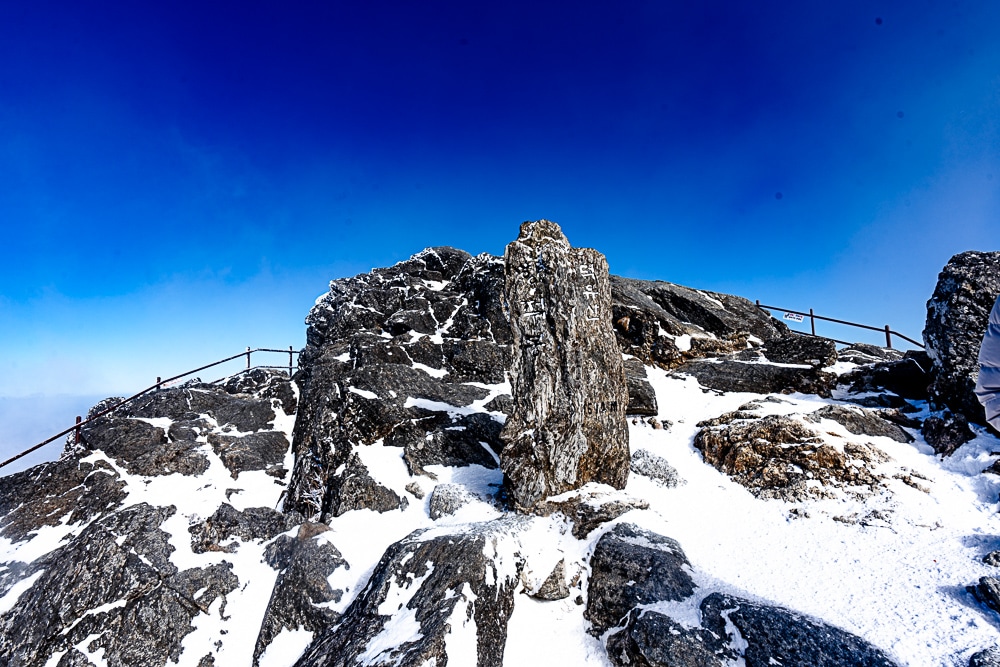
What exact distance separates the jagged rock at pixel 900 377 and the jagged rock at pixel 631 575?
9351 mm

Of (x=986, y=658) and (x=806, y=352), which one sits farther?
(x=806, y=352)

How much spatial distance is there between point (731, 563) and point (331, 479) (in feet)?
30.5

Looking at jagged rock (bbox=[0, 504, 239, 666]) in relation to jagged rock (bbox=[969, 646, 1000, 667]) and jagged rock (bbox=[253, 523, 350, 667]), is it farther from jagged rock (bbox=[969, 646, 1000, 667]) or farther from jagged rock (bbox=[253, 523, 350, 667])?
jagged rock (bbox=[969, 646, 1000, 667])

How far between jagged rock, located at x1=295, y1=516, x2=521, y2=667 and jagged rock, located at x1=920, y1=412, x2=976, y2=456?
9595 mm

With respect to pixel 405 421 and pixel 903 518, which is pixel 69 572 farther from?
pixel 903 518

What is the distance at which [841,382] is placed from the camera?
13664 millimetres

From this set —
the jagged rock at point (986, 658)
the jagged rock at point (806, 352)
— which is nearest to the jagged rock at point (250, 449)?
the jagged rock at point (986, 658)

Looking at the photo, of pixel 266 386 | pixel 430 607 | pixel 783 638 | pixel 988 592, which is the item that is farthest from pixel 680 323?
pixel 266 386

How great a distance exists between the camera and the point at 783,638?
5.72 meters

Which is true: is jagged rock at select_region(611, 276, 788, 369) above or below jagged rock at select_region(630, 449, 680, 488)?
above

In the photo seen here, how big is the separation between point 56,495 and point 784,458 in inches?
686

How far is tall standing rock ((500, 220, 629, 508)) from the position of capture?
969 centimetres

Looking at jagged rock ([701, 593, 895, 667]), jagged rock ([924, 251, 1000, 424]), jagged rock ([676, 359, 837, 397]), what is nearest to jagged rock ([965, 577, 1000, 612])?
jagged rock ([701, 593, 895, 667])

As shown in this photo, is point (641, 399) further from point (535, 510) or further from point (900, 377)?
point (900, 377)
